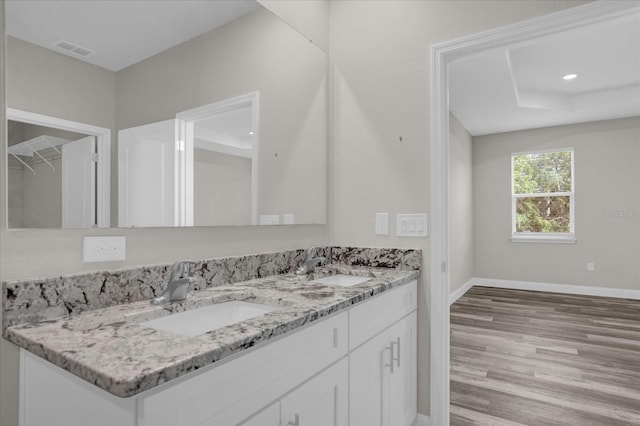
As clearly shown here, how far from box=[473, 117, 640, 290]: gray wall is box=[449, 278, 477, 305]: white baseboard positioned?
33 centimetres

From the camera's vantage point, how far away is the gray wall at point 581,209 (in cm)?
522

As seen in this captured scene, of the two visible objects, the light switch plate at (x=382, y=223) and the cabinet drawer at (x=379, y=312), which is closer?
the cabinet drawer at (x=379, y=312)

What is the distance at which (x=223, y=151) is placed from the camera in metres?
1.73

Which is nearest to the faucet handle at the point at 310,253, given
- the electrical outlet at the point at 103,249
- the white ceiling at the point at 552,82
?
the electrical outlet at the point at 103,249

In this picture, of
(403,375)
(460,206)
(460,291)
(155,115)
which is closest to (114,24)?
(155,115)

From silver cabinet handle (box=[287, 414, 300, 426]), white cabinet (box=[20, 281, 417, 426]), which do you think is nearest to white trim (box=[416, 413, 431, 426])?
white cabinet (box=[20, 281, 417, 426])

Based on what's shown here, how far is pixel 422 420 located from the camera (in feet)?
6.44

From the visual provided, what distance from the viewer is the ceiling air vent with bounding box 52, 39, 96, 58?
1133 millimetres

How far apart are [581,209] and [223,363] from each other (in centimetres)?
622

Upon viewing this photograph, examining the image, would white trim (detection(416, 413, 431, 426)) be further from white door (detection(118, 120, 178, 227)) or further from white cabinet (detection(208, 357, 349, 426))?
white door (detection(118, 120, 178, 227))

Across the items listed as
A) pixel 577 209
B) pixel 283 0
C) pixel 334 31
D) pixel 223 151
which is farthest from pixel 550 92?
pixel 223 151

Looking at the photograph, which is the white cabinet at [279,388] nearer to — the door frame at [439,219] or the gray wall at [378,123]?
the door frame at [439,219]

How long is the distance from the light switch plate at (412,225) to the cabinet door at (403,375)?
42cm

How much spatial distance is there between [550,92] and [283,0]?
407cm
